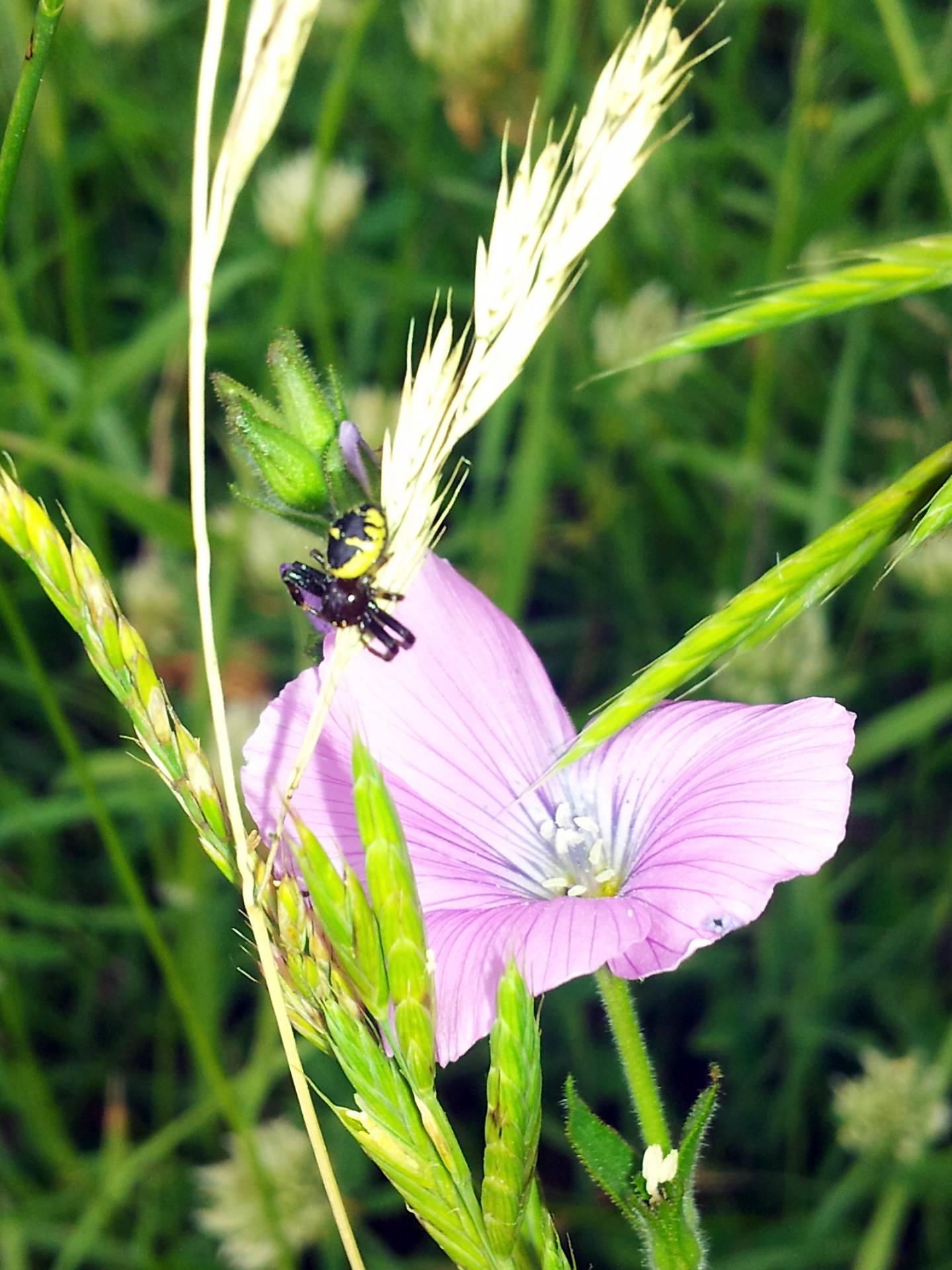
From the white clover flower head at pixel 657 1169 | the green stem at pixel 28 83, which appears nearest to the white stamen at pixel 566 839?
the white clover flower head at pixel 657 1169

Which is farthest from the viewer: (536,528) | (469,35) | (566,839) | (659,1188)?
(469,35)

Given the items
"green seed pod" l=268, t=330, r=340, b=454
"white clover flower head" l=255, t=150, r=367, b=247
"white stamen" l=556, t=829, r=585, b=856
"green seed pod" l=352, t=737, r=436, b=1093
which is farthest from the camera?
"white clover flower head" l=255, t=150, r=367, b=247

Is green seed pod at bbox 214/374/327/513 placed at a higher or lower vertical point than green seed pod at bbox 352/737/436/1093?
higher

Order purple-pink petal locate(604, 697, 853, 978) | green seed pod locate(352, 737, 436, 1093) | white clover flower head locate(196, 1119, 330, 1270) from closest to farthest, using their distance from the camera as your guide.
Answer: green seed pod locate(352, 737, 436, 1093), purple-pink petal locate(604, 697, 853, 978), white clover flower head locate(196, 1119, 330, 1270)

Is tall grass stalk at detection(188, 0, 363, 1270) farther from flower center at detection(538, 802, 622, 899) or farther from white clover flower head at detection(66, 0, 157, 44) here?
white clover flower head at detection(66, 0, 157, 44)

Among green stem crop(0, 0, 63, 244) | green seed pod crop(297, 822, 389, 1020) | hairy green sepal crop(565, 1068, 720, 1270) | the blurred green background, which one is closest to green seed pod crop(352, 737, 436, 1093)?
green seed pod crop(297, 822, 389, 1020)

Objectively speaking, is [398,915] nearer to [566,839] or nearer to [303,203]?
[566,839]

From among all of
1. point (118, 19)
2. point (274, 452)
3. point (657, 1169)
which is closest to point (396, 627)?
point (274, 452)
